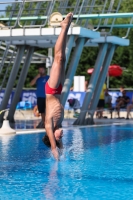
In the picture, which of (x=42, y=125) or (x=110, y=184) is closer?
(x=110, y=184)

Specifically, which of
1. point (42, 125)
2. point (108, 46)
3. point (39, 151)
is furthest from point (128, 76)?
point (39, 151)

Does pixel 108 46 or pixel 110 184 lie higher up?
pixel 108 46

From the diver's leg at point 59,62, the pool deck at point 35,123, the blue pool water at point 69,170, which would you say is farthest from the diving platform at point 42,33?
the diver's leg at point 59,62

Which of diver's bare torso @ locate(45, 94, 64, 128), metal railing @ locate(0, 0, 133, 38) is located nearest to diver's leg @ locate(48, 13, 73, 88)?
diver's bare torso @ locate(45, 94, 64, 128)

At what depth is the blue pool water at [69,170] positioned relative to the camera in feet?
19.4

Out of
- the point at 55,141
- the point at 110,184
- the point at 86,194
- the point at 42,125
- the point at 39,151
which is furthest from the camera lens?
the point at 42,125

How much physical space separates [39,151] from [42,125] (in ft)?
19.8

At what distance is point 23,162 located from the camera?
336 inches

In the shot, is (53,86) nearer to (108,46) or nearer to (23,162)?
(23,162)

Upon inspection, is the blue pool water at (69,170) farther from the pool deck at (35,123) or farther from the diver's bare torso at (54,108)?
the pool deck at (35,123)

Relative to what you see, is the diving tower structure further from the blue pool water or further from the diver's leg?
the diver's leg

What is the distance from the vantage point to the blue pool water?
592cm

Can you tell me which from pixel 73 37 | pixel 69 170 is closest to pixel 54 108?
pixel 69 170

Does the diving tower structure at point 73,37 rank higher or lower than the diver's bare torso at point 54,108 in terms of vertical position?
higher
